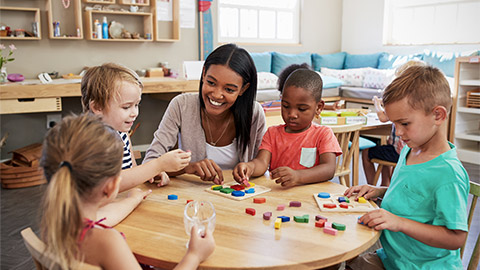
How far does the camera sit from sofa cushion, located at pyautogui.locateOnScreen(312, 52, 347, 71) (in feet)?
22.0

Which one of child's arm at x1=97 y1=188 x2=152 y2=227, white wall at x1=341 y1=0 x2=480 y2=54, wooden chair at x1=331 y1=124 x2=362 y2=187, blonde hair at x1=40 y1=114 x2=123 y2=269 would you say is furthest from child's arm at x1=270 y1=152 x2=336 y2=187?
white wall at x1=341 y1=0 x2=480 y2=54

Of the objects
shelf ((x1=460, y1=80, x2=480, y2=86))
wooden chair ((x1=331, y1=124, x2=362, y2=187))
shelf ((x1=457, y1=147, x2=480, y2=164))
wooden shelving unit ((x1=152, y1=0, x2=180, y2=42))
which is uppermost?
wooden shelving unit ((x1=152, y1=0, x2=180, y2=42))

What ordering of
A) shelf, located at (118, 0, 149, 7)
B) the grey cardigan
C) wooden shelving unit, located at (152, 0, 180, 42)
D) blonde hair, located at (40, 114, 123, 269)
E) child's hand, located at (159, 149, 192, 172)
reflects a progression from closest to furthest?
1. blonde hair, located at (40, 114, 123, 269)
2. child's hand, located at (159, 149, 192, 172)
3. the grey cardigan
4. shelf, located at (118, 0, 149, 7)
5. wooden shelving unit, located at (152, 0, 180, 42)

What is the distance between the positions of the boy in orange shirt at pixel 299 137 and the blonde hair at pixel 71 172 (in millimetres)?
797

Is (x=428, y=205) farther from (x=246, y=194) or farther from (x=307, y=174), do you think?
(x=246, y=194)

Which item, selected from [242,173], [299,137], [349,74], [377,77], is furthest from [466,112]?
[242,173]

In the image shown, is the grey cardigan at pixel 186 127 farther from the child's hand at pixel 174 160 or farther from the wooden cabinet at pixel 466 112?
the wooden cabinet at pixel 466 112

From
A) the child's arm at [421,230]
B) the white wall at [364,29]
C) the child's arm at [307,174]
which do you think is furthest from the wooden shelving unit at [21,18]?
the white wall at [364,29]

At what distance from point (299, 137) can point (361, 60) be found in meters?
5.30

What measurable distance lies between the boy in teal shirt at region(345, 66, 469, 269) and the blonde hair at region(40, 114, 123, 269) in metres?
0.74

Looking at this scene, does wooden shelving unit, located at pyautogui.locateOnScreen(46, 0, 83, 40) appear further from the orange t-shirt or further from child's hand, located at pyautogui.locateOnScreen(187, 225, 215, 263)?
child's hand, located at pyautogui.locateOnScreen(187, 225, 215, 263)

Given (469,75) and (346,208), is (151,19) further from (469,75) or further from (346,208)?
(346,208)

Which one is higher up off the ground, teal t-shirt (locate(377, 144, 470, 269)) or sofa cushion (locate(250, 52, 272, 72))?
sofa cushion (locate(250, 52, 272, 72))

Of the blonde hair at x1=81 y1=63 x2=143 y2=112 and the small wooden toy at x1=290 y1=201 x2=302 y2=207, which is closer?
the small wooden toy at x1=290 y1=201 x2=302 y2=207
